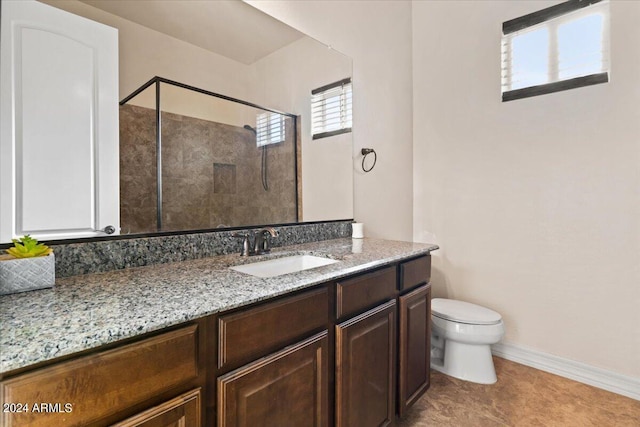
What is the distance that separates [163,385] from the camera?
2.24 ft

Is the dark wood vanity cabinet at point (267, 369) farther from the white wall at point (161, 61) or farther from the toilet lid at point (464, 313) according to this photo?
the white wall at point (161, 61)

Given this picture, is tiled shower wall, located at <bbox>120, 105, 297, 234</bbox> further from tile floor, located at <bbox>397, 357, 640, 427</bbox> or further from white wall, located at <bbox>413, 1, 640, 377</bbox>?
white wall, located at <bbox>413, 1, 640, 377</bbox>

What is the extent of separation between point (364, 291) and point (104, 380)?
90 cm

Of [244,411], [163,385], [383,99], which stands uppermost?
[383,99]

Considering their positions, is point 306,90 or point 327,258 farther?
point 306,90

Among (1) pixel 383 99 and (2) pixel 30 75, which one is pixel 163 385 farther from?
(1) pixel 383 99

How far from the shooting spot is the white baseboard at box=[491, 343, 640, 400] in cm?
183

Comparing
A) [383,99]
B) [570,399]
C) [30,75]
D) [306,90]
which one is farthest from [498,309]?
[30,75]

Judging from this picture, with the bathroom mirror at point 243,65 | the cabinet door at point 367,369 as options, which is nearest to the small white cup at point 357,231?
the bathroom mirror at point 243,65

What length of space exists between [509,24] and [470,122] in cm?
73

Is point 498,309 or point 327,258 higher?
point 327,258

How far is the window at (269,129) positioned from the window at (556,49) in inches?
68.4

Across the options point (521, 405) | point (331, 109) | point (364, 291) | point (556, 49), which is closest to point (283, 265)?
point (364, 291)

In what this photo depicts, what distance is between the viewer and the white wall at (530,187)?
6.06 ft
